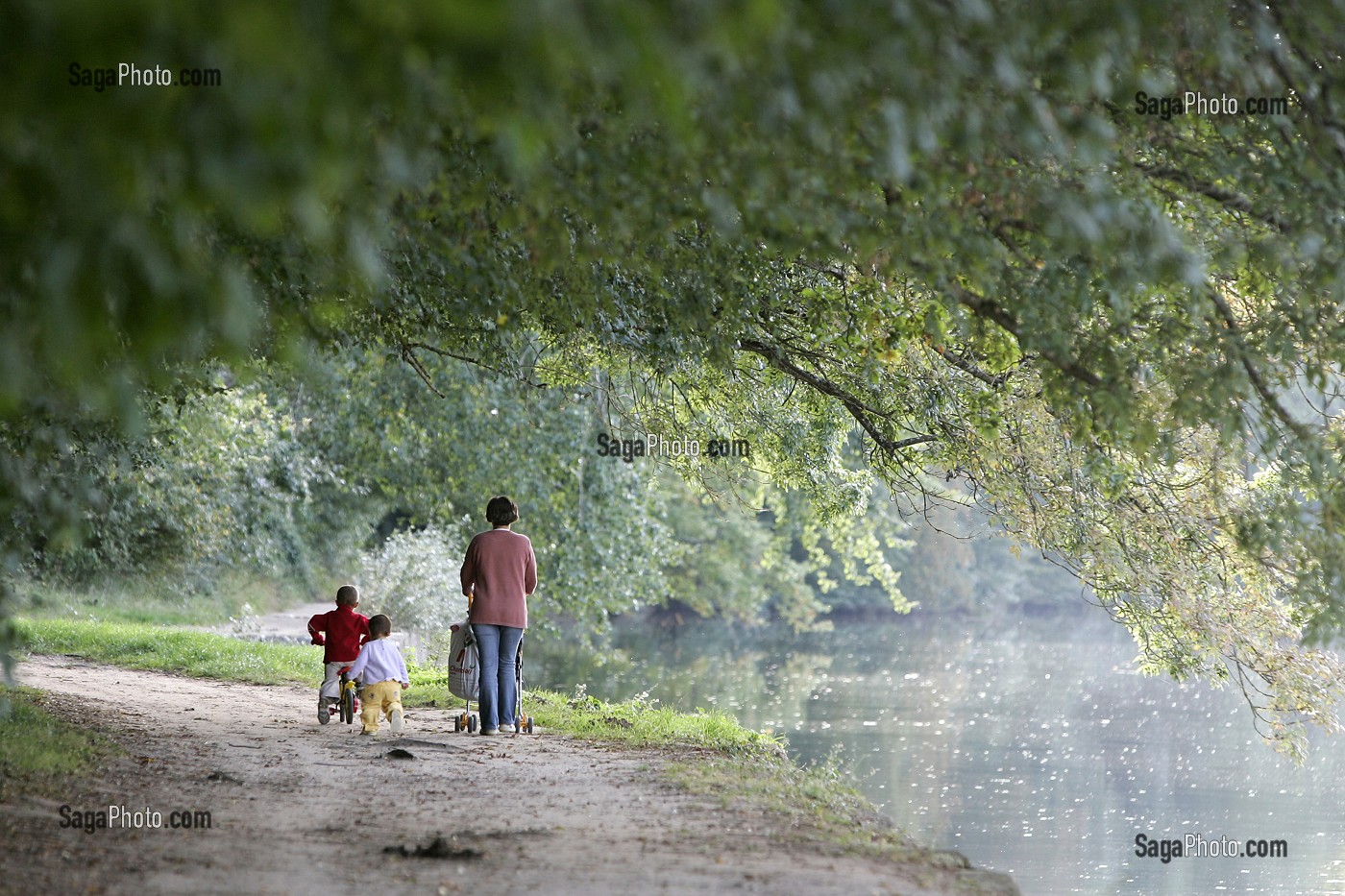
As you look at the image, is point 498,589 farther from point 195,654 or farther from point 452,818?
point 195,654

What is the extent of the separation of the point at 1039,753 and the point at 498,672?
12.5 meters

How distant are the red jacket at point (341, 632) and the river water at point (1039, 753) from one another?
19.9 ft

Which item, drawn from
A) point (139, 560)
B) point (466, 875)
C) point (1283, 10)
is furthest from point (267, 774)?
point (139, 560)

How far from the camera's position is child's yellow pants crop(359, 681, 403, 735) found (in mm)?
10156

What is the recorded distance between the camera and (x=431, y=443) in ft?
63.2

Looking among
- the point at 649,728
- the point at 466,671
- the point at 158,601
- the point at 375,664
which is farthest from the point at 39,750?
the point at 158,601

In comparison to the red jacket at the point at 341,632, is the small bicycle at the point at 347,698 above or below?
below

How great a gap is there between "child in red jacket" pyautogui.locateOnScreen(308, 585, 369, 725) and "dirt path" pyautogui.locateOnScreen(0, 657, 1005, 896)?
602 mm

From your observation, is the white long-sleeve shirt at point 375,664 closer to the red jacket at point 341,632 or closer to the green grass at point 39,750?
the red jacket at point 341,632

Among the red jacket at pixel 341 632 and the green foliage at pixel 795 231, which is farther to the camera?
the red jacket at pixel 341 632

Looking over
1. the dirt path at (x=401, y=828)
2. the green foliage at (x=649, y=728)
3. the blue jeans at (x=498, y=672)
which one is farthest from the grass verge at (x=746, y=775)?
the blue jeans at (x=498, y=672)

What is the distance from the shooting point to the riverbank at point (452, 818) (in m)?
5.41

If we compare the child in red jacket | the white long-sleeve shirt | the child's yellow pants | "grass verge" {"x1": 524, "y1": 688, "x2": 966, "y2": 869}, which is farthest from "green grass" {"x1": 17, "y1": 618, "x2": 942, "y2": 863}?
the child in red jacket

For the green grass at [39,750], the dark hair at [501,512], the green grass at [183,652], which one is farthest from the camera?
the green grass at [183,652]
